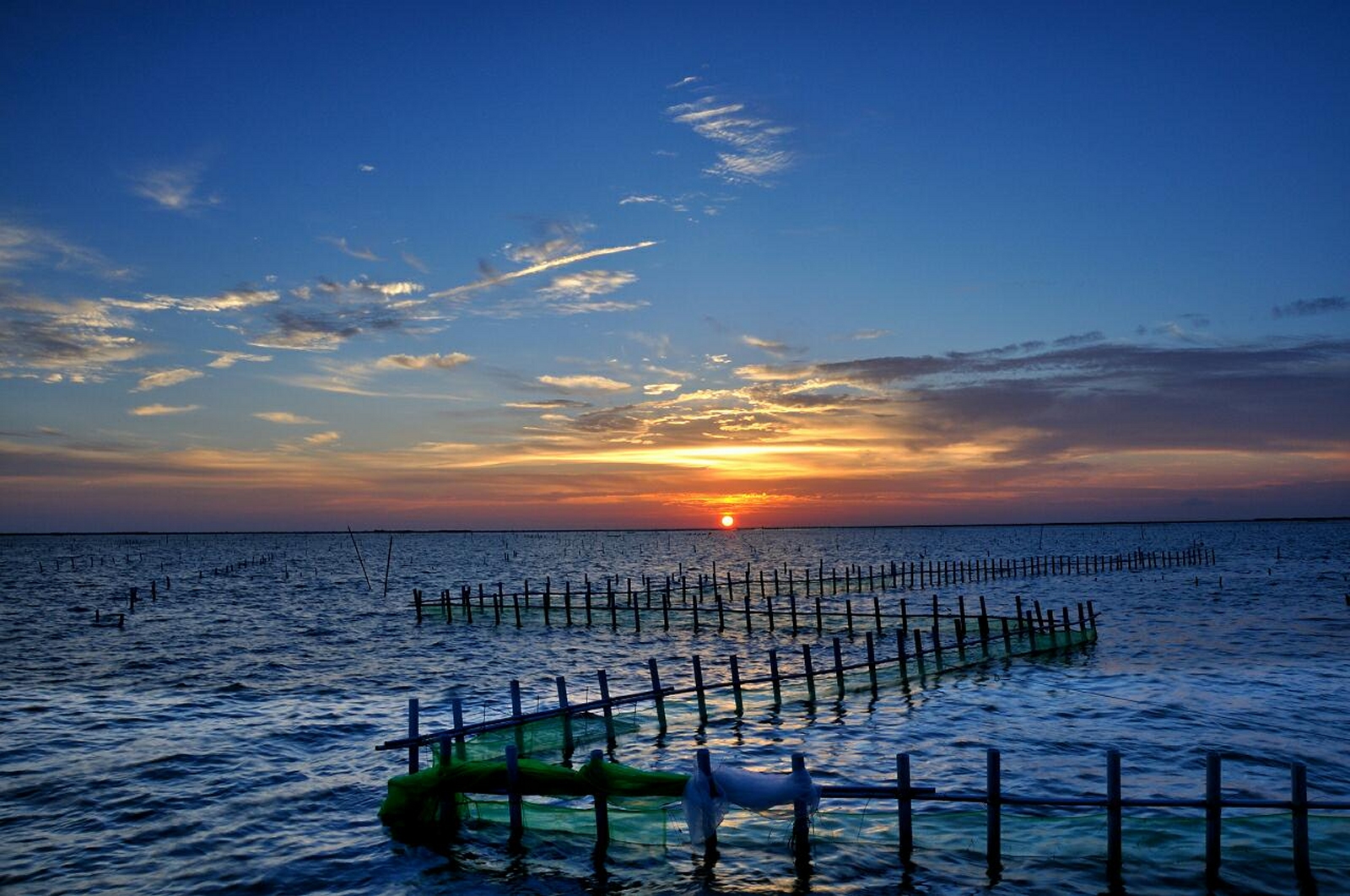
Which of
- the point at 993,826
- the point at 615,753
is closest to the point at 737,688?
the point at 615,753

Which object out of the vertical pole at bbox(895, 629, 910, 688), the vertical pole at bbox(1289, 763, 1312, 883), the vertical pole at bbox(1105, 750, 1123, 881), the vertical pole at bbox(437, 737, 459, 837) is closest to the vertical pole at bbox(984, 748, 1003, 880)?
the vertical pole at bbox(1105, 750, 1123, 881)

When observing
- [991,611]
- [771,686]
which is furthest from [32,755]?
[991,611]

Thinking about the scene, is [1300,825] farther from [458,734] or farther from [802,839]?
[458,734]

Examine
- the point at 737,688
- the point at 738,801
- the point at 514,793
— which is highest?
the point at 738,801

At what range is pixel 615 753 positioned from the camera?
916 inches

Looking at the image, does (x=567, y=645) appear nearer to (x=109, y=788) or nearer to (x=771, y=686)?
(x=771, y=686)

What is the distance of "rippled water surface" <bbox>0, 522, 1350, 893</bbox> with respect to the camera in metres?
15.3

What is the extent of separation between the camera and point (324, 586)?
319 ft

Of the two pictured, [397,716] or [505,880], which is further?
[397,716]

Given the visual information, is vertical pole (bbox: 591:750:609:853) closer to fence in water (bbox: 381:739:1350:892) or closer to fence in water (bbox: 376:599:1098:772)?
fence in water (bbox: 381:739:1350:892)

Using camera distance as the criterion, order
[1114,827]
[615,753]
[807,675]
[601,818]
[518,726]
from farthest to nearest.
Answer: [807,675] < [615,753] < [518,726] < [601,818] < [1114,827]

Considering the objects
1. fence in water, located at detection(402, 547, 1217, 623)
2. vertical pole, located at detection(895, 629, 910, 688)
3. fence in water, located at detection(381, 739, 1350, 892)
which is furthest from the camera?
fence in water, located at detection(402, 547, 1217, 623)

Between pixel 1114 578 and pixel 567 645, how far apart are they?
6314cm

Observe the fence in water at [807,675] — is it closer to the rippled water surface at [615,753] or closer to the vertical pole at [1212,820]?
the rippled water surface at [615,753]
